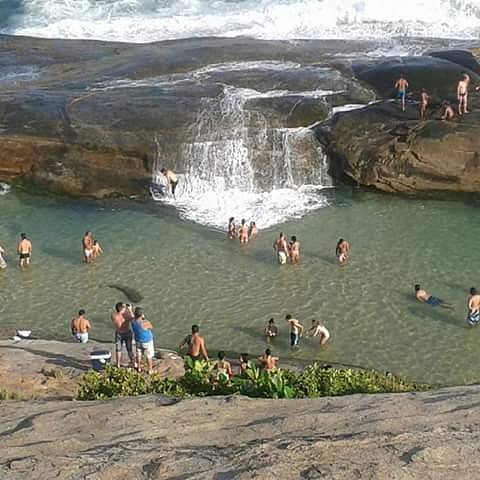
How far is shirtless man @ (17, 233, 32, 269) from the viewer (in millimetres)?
18969

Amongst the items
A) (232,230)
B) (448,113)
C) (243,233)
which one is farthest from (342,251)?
(448,113)

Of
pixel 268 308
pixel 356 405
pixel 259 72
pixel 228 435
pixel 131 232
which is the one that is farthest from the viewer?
pixel 259 72

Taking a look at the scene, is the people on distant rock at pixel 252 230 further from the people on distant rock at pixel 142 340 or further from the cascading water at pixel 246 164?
the people on distant rock at pixel 142 340

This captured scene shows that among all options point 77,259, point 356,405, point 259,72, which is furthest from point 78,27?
point 356,405

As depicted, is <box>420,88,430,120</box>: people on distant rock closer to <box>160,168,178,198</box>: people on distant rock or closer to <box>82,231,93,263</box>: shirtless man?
<box>160,168,178,198</box>: people on distant rock

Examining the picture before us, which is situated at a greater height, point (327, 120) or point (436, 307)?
point (327, 120)

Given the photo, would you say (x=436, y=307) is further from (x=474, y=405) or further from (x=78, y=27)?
(x=78, y=27)

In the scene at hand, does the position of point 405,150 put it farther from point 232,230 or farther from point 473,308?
point 473,308

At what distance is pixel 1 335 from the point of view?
16141mm

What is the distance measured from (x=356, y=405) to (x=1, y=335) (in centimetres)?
1035

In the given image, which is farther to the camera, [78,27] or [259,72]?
[78,27]

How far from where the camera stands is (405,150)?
897 inches

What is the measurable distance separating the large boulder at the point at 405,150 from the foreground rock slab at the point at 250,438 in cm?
1518

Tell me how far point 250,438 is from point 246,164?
17.0 meters
